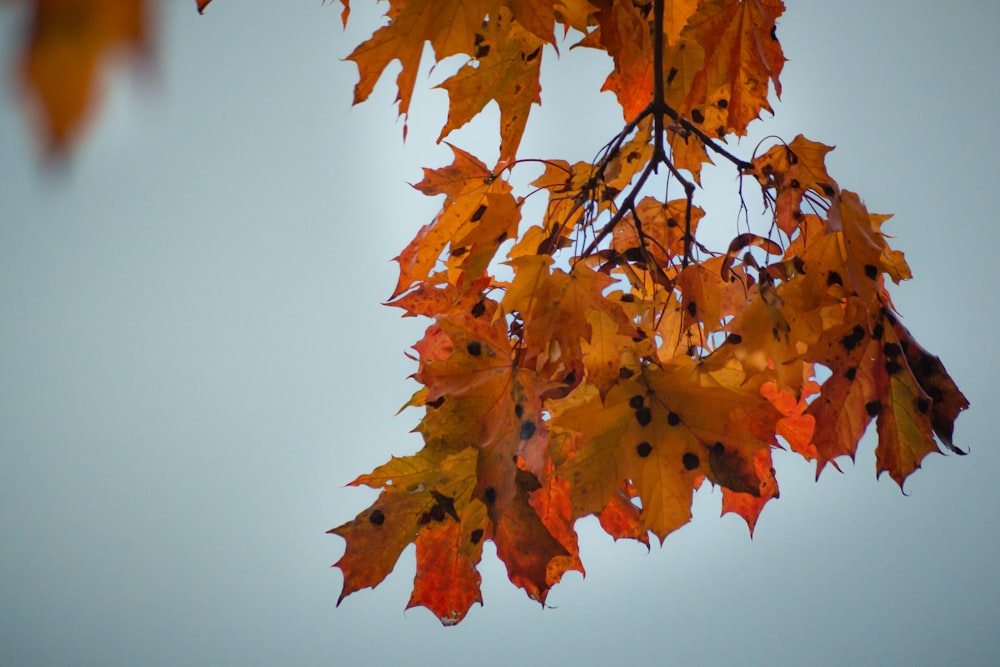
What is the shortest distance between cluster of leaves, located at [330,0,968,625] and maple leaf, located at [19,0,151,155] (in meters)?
0.49

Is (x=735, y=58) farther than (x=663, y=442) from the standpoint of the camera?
Yes

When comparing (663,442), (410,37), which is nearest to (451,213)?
(410,37)

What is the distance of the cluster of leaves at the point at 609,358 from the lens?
0.72 meters

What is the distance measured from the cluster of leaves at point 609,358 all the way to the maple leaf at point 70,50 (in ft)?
1.62

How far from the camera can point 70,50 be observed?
0.19 m

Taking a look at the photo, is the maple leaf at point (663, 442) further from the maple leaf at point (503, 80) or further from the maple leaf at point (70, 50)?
the maple leaf at point (70, 50)

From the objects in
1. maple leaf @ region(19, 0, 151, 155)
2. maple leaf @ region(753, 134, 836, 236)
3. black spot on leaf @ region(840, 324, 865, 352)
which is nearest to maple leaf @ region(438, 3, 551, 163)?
maple leaf @ region(753, 134, 836, 236)

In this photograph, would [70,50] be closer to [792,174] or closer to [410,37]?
[410,37]

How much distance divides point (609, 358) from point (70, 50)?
62cm

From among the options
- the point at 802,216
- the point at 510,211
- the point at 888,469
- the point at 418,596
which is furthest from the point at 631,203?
the point at 418,596

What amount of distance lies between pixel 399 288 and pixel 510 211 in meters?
0.21

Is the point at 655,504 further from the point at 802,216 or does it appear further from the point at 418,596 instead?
the point at 802,216

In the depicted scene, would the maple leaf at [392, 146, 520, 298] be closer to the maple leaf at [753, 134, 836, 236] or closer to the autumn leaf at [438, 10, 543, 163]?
the autumn leaf at [438, 10, 543, 163]

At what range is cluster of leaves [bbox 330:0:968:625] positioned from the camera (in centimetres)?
72
